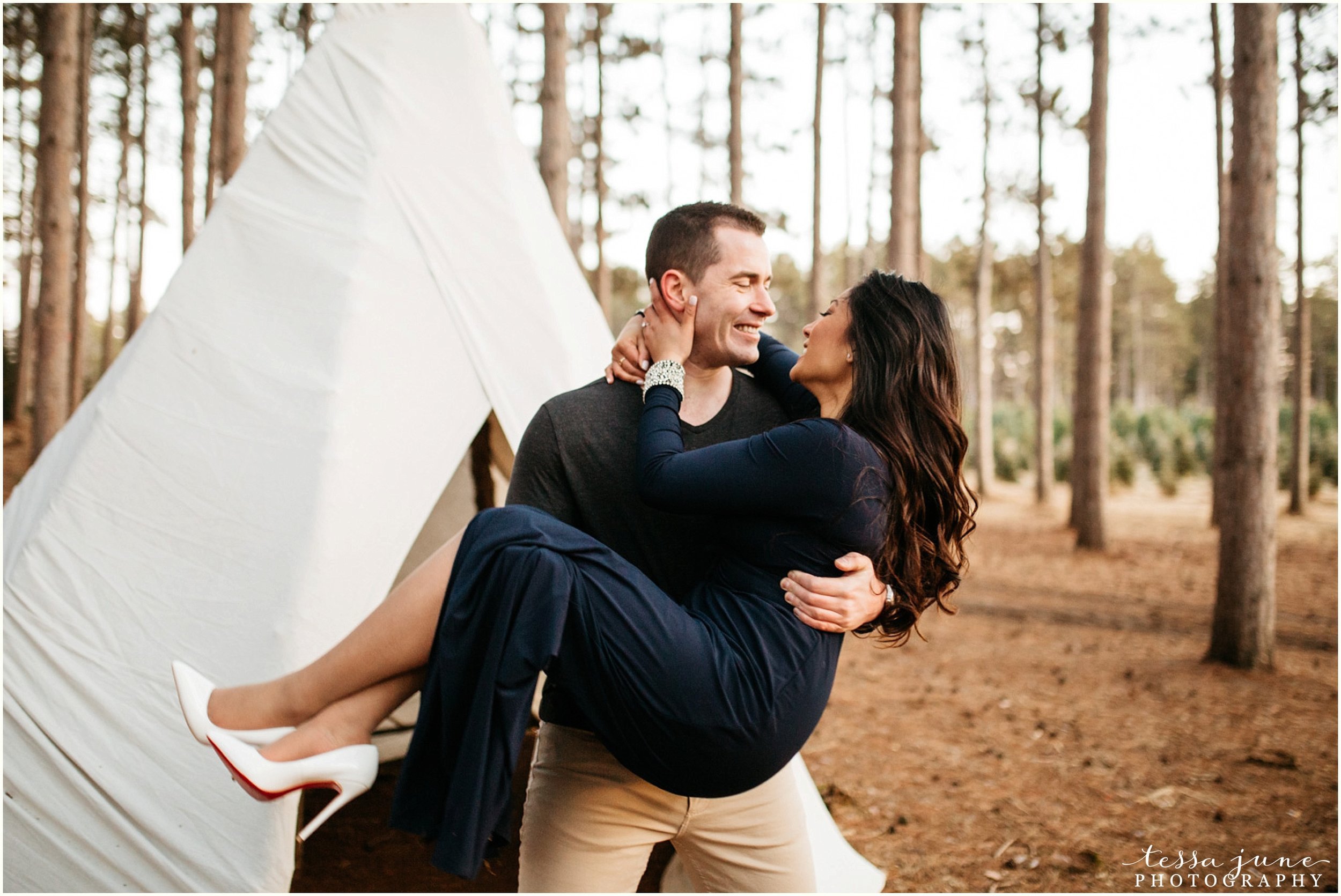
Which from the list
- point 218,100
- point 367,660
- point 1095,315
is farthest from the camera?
point 218,100

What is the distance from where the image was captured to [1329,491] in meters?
19.1

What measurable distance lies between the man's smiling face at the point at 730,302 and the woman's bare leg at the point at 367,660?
2.65ft

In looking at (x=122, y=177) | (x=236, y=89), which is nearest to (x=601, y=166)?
(x=236, y=89)

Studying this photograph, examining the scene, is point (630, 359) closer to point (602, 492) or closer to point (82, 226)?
point (602, 492)

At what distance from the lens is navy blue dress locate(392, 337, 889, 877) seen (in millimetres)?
1488

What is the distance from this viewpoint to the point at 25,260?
65.9ft

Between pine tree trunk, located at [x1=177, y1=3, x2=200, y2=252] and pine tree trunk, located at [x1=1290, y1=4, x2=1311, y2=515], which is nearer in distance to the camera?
pine tree trunk, located at [x1=177, y1=3, x2=200, y2=252]

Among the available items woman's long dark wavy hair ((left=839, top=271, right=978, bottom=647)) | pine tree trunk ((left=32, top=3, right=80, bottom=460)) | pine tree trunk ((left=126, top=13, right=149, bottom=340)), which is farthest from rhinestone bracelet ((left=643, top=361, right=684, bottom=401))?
pine tree trunk ((left=126, top=13, right=149, bottom=340))

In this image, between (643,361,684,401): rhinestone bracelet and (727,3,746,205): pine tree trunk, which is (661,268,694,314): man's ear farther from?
(727,3,746,205): pine tree trunk

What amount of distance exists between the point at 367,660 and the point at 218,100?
11.3 metres

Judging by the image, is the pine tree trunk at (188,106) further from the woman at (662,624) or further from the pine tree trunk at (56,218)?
the woman at (662,624)

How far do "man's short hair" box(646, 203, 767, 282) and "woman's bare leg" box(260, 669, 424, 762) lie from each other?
1104 millimetres

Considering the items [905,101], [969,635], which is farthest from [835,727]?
[905,101]

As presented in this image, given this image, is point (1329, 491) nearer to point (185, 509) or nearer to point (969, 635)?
point (969, 635)
